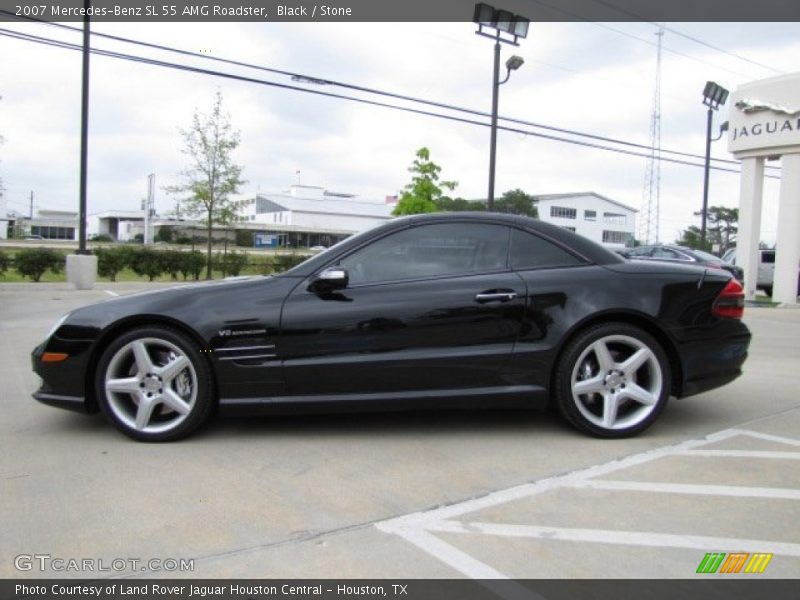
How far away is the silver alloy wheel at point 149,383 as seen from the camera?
13.2 feet

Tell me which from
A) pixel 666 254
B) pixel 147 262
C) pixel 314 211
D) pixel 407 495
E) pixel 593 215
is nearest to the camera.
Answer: pixel 407 495

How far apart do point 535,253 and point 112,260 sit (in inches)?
742

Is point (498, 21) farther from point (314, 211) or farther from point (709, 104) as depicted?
point (314, 211)

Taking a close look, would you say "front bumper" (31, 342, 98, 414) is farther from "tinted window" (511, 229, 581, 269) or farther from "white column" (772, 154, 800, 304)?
"white column" (772, 154, 800, 304)

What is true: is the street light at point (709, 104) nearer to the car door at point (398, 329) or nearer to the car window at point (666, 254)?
the car window at point (666, 254)

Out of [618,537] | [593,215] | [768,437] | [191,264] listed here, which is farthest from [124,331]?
[593,215]

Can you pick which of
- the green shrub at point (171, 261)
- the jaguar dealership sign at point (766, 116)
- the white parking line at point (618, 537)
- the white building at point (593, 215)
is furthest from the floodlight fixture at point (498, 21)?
the white building at point (593, 215)

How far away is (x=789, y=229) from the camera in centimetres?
1891

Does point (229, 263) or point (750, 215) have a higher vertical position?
point (750, 215)

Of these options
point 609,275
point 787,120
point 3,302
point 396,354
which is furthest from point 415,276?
point 787,120

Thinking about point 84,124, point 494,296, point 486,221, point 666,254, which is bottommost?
point 494,296

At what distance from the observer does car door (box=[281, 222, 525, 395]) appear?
13.2ft
